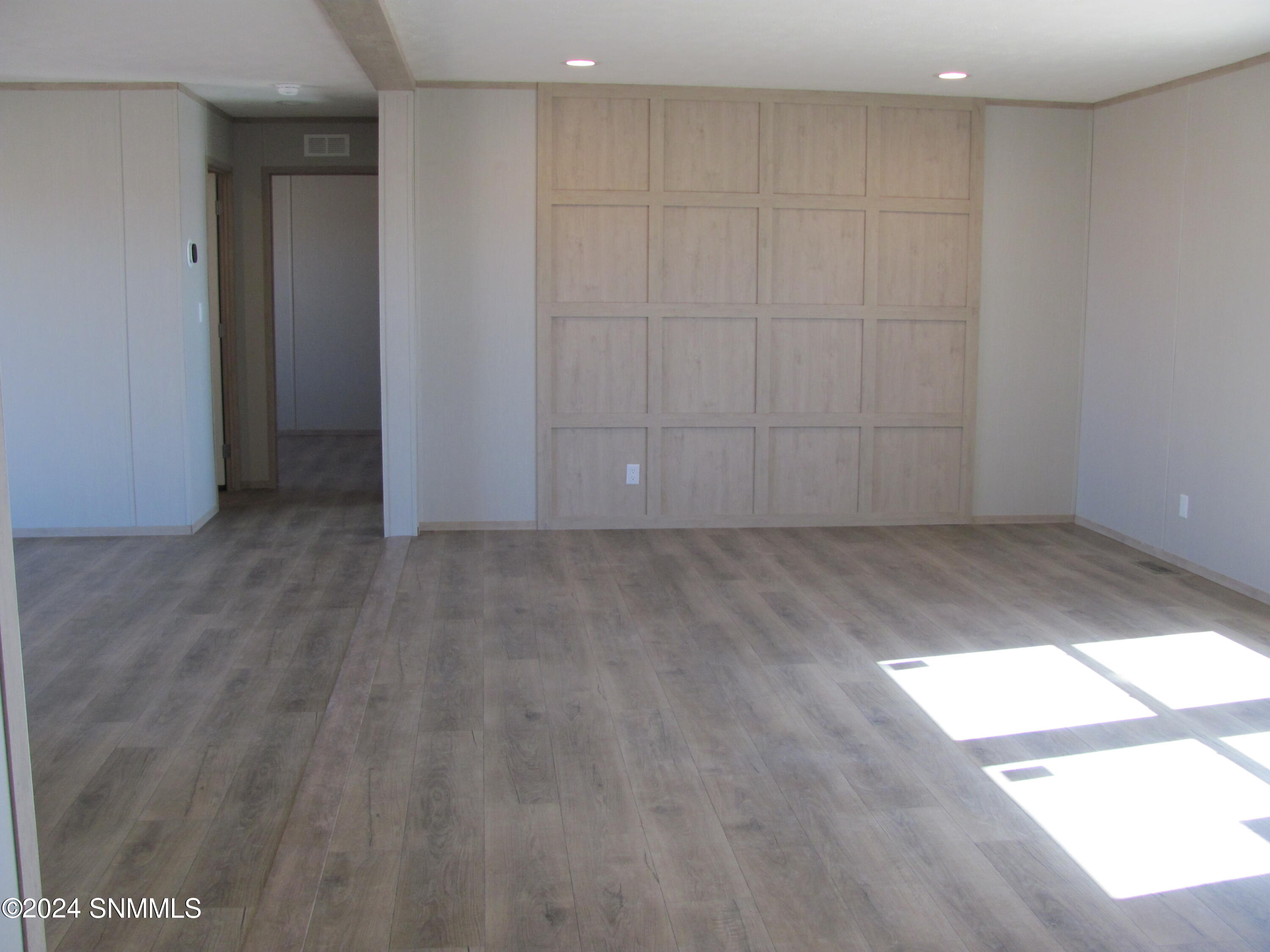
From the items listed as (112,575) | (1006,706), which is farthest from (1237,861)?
(112,575)

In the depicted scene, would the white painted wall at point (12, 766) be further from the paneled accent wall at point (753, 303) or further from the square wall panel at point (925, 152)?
the square wall panel at point (925, 152)

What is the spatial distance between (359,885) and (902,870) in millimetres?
1293

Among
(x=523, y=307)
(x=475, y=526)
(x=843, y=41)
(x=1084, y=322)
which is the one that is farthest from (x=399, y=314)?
(x=1084, y=322)

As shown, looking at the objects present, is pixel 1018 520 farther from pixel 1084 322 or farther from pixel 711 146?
pixel 711 146

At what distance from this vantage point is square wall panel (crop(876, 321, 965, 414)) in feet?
21.8

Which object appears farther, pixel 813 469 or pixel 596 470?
pixel 813 469

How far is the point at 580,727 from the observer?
359 centimetres

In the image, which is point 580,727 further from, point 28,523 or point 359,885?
point 28,523

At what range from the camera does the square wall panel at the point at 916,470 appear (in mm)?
6734

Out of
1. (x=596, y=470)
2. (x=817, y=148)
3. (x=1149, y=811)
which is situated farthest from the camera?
(x=596, y=470)

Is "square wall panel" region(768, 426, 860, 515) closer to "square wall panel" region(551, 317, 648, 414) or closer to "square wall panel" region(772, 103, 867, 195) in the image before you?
"square wall panel" region(551, 317, 648, 414)

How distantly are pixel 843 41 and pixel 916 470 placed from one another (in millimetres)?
2667

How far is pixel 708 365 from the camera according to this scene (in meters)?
6.52

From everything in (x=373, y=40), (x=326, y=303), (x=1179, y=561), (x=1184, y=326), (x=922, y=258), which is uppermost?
(x=373, y=40)
